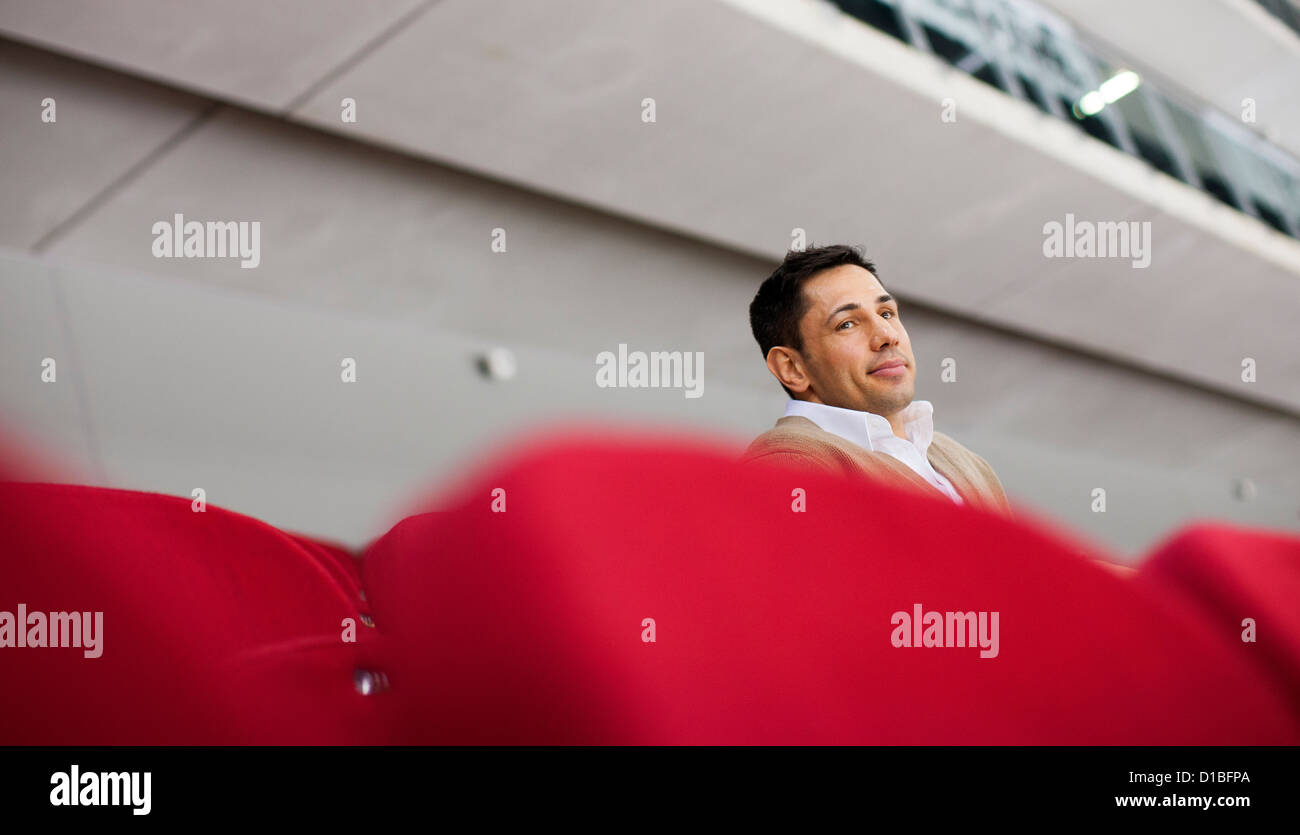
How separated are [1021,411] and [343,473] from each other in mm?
2968

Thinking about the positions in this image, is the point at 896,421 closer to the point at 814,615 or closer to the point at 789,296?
the point at 789,296

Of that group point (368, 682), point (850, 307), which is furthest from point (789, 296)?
point (368, 682)

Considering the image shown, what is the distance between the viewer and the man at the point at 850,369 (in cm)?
44

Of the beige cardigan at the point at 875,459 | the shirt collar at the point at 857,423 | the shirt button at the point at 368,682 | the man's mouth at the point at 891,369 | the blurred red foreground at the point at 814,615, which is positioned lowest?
the shirt button at the point at 368,682

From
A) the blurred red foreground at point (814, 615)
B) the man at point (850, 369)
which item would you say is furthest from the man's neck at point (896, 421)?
the blurred red foreground at point (814, 615)

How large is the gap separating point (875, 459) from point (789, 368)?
9 centimetres

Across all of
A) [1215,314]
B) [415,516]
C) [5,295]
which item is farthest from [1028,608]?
[1215,314]

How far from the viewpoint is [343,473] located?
3.37 m

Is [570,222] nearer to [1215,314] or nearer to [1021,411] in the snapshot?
[1021,411]

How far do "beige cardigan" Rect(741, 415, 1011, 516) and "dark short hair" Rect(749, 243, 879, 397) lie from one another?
5 cm

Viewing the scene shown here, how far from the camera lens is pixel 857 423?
0.45m

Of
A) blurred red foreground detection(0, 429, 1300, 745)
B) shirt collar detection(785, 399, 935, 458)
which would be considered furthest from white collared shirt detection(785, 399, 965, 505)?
blurred red foreground detection(0, 429, 1300, 745)

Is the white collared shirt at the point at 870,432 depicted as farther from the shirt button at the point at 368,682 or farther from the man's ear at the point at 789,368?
the shirt button at the point at 368,682
